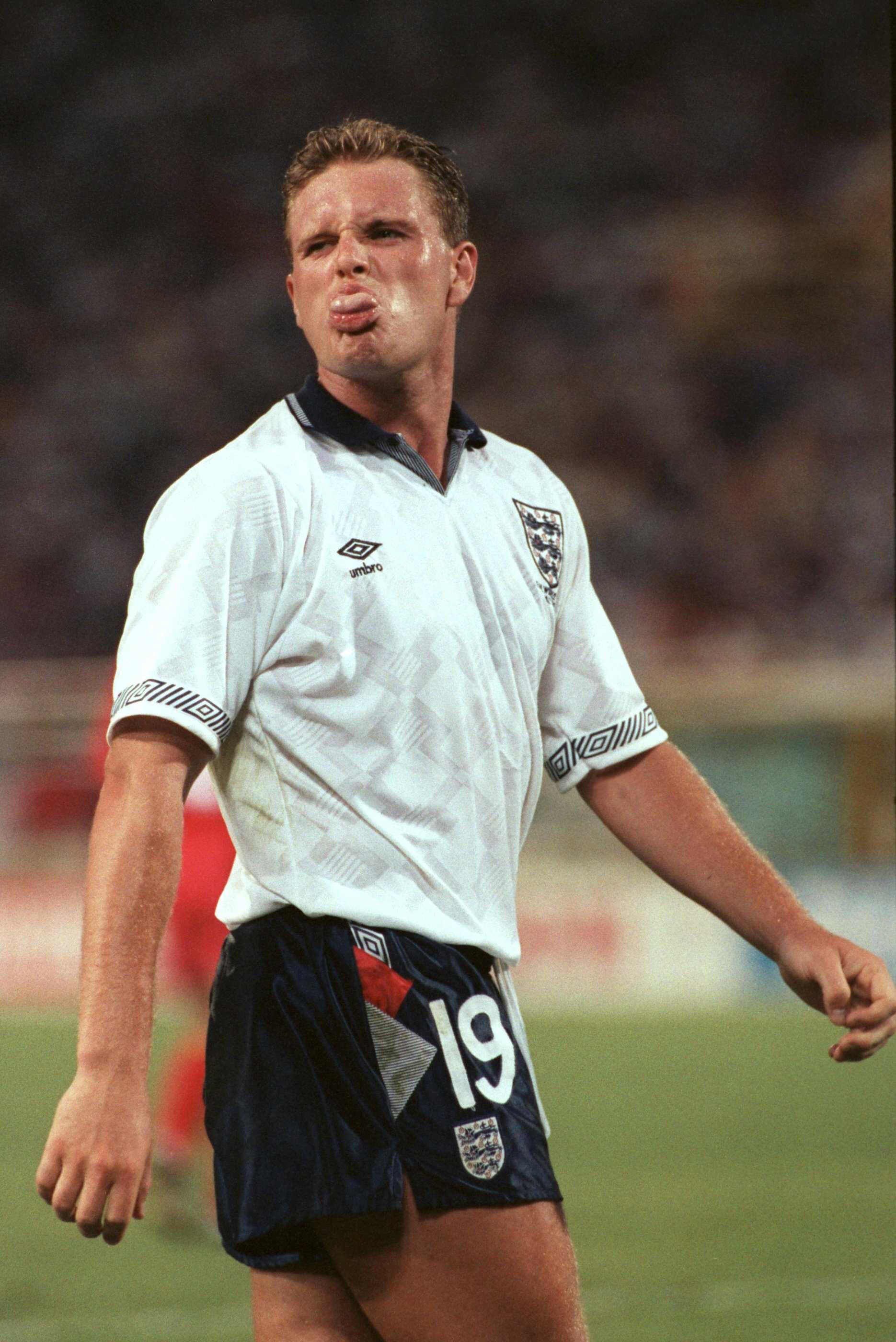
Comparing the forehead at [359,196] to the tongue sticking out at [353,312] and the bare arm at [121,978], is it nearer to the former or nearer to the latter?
the tongue sticking out at [353,312]

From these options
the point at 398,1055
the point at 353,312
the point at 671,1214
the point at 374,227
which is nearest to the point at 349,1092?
the point at 398,1055

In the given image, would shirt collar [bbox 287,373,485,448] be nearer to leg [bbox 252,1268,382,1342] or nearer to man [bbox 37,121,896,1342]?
man [bbox 37,121,896,1342]

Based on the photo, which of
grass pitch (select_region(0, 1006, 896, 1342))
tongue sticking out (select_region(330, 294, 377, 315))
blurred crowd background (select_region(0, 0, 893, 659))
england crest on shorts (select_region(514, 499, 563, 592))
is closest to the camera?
tongue sticking out (select_region(330, 294, 377, 315))

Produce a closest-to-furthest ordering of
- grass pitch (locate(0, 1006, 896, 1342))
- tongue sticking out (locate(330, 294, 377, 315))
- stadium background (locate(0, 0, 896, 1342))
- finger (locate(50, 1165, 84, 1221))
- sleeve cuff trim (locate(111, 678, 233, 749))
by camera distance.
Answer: finger (locate(50, 1165, 84, 1221)) < sleeve cuff trim (locate(111, 678, 233, 749)) < tongue sticking out (locate(330, 294, 377, 315)) < grass pitch (locate(0, 1006, 896, 1342)) < stadium background (locate(0, 0, 896, 1342))

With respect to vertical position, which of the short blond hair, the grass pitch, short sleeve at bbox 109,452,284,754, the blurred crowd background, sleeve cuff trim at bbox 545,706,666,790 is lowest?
the grass pitch

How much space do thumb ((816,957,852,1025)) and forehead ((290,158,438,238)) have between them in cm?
105

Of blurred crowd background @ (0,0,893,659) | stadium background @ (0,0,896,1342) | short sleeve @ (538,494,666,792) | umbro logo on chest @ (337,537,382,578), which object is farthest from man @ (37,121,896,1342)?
blurred crowd background @ (0,0,893,659)

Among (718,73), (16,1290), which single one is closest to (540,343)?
(718,73)

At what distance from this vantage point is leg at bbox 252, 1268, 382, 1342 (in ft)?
6.52

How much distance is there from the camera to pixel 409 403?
217 cm

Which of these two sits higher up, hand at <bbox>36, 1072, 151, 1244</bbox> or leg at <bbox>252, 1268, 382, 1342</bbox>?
hand at <bbox>36, 1072, 151, 1244</bbox>

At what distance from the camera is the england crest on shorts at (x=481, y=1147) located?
1.91m

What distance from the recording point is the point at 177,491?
1.94m

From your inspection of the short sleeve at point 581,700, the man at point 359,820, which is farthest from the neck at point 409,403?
the short sleeve at point 581,700
